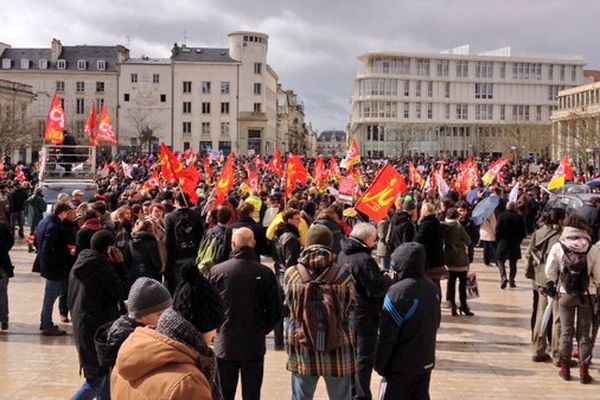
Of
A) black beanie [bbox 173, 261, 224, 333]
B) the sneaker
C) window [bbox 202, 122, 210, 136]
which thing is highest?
window [bbox 202, 122, 210, 136]

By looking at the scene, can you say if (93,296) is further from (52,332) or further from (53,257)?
(52,332)

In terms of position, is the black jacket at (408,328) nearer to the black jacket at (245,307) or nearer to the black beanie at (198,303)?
the black jacket at (245,307)

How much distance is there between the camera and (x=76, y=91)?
3661 inches

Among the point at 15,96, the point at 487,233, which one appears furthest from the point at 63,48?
the point at 487,233

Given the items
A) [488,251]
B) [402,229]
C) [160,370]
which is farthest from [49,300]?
[488,251]

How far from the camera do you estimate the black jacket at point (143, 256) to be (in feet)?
30.5

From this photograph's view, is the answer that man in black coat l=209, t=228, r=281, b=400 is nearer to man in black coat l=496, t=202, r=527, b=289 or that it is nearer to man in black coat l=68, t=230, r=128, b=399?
man in black coat l=68, t=230, r=128, b=399

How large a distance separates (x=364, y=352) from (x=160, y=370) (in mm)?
3821

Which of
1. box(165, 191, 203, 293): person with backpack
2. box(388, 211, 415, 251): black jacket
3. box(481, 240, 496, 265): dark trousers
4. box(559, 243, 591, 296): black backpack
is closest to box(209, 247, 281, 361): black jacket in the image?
box(559, 243, 591, 296): black backpack

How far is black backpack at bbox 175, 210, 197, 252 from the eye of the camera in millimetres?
10539

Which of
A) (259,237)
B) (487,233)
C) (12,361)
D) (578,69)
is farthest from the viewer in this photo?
(578,69)

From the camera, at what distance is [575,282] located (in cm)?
796

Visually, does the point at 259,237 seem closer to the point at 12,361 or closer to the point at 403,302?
the point at 12,361

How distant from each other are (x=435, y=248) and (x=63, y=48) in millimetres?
91056
